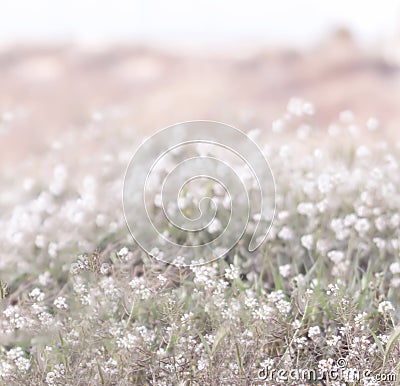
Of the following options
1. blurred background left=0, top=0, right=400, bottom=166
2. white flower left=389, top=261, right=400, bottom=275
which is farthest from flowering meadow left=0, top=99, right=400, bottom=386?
blurred background left=0, top=0, right=400, bottom=166

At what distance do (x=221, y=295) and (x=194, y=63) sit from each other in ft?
19.3

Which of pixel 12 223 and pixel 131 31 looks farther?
pixel 131 31

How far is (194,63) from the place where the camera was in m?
7.74

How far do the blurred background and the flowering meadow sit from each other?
8.76ft

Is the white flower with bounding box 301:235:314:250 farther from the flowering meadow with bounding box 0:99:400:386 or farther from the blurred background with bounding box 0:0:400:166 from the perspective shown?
the blurred background with bounding box 0:0:400:166

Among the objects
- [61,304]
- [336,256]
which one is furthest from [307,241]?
[61,304]

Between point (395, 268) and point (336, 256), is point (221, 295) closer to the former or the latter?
point (336, 256)

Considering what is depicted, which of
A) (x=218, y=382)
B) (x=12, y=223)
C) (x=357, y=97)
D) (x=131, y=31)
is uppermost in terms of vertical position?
(x=131, y=31)

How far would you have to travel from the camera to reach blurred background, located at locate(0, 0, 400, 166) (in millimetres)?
6344

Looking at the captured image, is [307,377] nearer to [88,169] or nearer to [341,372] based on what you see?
[341,372]

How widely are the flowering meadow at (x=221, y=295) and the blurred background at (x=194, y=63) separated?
2669 mm

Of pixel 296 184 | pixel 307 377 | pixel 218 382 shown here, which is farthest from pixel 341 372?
pixel 296 184

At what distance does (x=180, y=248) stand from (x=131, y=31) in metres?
5.94

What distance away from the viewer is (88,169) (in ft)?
11.3
